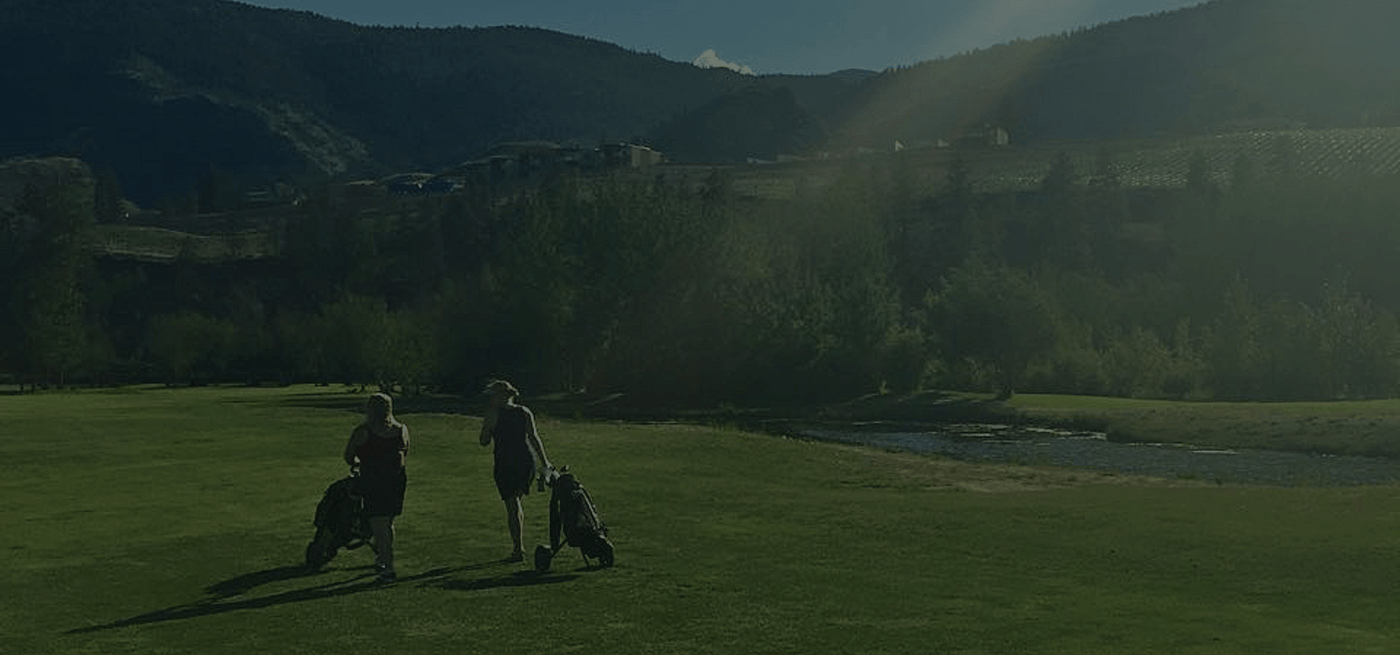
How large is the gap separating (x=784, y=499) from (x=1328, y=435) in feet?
139

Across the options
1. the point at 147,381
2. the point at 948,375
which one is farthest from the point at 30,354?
the point at 948,375

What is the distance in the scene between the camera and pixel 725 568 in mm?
20344

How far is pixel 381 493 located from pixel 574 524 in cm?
305

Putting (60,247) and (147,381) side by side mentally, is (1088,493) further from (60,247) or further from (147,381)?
(147,381)

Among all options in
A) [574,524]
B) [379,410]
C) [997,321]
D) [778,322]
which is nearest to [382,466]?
[379,410]

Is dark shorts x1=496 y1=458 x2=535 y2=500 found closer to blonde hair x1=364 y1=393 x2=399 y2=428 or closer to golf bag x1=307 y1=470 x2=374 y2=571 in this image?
blonde hair x1=364 y1=393 x2=399 y2=428

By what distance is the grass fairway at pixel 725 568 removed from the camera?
15.6m

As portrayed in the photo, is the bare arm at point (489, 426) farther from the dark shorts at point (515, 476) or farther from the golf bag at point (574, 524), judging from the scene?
the golf bag at point (574, 524)

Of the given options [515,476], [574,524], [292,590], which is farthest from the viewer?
[515,476]

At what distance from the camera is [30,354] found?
413 ft

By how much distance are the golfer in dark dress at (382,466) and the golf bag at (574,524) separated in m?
2.35

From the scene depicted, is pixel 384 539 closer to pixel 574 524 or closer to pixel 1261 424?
pixel 574 524

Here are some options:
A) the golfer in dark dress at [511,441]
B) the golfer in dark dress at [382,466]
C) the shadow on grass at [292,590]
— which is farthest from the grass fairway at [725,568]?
the golfer in dark dress at [511,441]

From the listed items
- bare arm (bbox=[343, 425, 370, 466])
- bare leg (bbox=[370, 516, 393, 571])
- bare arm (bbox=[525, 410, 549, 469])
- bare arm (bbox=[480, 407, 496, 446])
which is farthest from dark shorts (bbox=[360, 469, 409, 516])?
bare arm (bbox=[525, 410, 549, 469])
